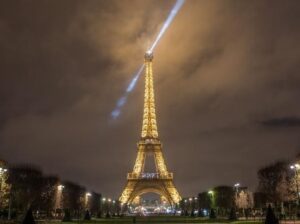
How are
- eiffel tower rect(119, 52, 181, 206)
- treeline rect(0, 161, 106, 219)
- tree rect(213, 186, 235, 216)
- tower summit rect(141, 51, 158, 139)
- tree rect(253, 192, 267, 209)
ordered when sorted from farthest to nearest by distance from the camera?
1. tower summit rect(141, 51, 158, 139)
2. eiffel tower rect(119, 52, 181, 206)
3. tree rect(213, 186, 235, 216)
4. tree rect(253, 192, 267, 209)
5. treeline rect(0, 161, 106, 219)

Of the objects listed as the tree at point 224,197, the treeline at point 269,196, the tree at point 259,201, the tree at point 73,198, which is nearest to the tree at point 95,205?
the tree at point 73,198

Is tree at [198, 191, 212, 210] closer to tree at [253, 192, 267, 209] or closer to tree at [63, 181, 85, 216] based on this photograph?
tree at [253, 192, 267, 209]

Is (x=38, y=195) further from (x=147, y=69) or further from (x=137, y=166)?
(x=147, y=69)

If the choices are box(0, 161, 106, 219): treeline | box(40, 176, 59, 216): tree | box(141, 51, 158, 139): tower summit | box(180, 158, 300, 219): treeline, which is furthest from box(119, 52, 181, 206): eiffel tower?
box(40, 176, 59, 216): tree

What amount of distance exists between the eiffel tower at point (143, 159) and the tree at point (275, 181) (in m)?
37.8

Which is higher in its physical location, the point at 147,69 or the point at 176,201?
the point at 147,69

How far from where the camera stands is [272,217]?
39312 millimetres

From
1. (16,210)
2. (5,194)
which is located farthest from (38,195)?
(5,194)

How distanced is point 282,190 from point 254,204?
28.6m

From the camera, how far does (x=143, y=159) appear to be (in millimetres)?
119250

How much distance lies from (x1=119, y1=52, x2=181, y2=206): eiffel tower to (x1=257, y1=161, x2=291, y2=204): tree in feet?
124

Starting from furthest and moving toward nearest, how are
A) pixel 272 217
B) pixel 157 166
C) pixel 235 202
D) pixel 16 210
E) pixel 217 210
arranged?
pixel 157 166, pixel 217 210, pixel 235 202, pixel 16 210, pixel 272 217

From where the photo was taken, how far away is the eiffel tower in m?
116

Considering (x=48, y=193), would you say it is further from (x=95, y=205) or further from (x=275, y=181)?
(x=95, y=205)
